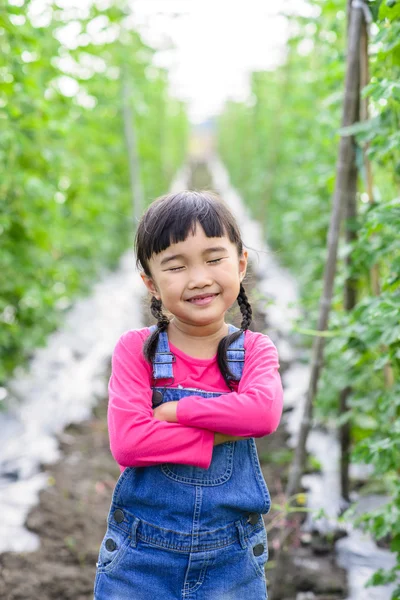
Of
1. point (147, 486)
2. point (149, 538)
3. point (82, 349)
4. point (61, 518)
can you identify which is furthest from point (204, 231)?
point (82, 349)

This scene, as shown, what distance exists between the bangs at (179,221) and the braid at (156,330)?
148 millimetres

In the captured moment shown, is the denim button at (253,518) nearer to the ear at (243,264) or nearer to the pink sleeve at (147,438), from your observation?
the pink sleeve at (147,438)

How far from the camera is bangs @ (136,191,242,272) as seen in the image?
4.61 ft

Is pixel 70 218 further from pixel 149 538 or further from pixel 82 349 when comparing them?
pixel 149 538

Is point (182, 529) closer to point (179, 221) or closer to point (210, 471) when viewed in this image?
point (210, 471)

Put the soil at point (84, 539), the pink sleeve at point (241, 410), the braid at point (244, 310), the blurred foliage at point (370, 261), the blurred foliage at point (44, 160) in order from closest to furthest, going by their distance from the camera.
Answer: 1. the pink sleeve at point (241, 410)
2. the braid at point (244, 310)
3. the blurred foliage at point (370, 261)
4. the soil at point (84, 539)
5. the blurred foliage at point (44, 160)

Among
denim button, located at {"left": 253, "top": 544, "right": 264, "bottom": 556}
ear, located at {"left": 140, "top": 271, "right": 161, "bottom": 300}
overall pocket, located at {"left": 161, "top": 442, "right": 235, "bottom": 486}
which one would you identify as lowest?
denim button, located at {"left": 253, "top": 544, "right": 264, "bottom": 556}

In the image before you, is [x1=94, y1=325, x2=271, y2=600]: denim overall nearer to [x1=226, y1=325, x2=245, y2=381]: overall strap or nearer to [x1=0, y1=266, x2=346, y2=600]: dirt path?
[x1=226, y1=325, x2=245, y2=381]: overall strap

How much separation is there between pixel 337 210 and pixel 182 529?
1410mm

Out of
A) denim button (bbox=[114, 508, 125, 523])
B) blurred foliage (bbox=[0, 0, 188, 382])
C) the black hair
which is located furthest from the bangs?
blurred foliage (bbox=[0, 0, 188, 382])

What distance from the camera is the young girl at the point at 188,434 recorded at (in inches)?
53.9

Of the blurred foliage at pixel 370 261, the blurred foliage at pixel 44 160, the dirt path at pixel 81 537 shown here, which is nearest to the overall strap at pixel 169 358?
the dirt path at pixel 81 537

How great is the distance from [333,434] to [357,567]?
53.5 inches

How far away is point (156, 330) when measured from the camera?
1.50 metres
